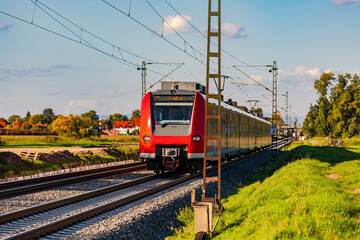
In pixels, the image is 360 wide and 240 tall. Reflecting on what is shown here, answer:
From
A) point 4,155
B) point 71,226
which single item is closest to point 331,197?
point 71,226

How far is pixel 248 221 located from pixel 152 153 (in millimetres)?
8449

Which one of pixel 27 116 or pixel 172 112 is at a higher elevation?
pixel 27 116

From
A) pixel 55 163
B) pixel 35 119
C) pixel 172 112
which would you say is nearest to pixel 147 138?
pixel 172 112

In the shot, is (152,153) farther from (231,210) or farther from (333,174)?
(333,174)

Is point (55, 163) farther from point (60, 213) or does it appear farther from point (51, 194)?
point (60, 213)

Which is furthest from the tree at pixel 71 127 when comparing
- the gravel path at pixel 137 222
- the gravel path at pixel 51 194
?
the gravel path at pixel 137 222

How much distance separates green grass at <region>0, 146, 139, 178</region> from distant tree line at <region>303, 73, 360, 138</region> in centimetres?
4252

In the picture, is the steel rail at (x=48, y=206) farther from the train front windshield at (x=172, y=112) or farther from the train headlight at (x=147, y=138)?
the train front windshield at (x=172, y=112)

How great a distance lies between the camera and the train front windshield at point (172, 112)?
16.2 meters

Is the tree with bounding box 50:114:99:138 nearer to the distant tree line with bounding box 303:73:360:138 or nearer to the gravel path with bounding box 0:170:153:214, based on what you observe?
the distant tree line with bounding box 303:73:360:138

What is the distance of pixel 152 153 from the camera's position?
52.4 feet

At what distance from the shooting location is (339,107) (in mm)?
62469

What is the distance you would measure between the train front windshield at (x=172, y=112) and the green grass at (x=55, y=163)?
22.1 feet

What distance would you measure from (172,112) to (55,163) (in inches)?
325
